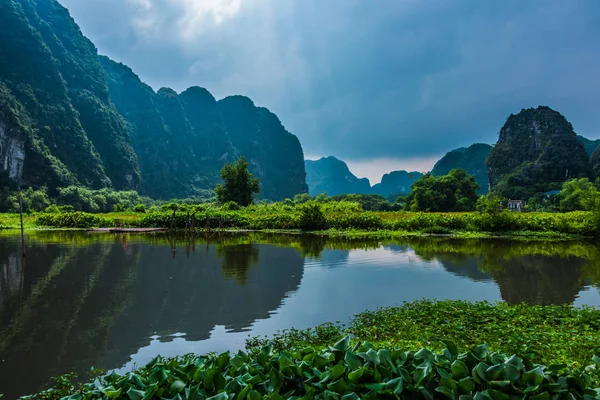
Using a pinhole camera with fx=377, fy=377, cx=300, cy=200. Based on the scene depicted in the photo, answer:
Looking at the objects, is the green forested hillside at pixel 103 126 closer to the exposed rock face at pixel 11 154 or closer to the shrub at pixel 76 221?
the exposed rock face at pixel 11 154

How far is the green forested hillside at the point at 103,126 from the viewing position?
2776 inches

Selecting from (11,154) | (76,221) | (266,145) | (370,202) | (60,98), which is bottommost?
(76,221)

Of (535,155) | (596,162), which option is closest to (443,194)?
(535,155)

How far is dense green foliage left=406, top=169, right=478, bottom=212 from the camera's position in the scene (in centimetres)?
4797

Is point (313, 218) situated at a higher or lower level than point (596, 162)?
lower

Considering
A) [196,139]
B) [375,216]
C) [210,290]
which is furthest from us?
[196,139]

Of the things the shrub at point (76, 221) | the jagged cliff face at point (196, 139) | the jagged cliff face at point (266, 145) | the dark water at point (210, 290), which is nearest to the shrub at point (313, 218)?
the dark water at point (210, 290)

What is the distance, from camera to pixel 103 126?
100 metres

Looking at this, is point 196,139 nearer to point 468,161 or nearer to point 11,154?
point 11,154

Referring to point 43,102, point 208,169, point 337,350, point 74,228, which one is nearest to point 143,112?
point 208,169

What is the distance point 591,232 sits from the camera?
71.1 ft

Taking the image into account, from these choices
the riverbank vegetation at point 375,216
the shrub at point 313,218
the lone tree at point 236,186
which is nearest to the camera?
the riverbank vegetation at point 375,216

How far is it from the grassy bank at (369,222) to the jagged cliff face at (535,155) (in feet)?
168

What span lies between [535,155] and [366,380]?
308 ft
